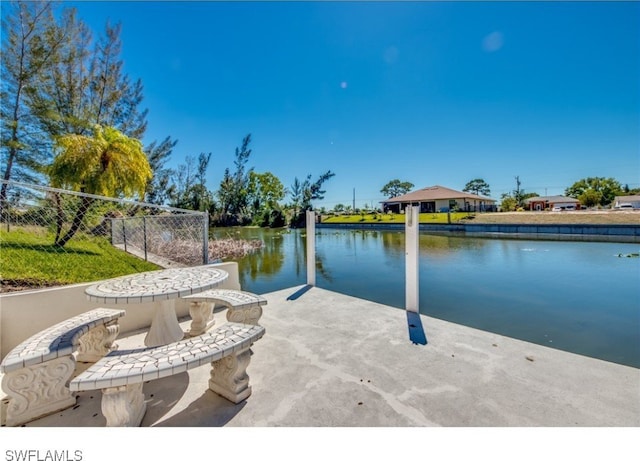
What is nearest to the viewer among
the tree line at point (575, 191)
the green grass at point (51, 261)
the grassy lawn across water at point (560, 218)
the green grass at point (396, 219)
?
the green grass at point (51, 261)

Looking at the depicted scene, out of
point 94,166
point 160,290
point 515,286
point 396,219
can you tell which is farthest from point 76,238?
point 396,219

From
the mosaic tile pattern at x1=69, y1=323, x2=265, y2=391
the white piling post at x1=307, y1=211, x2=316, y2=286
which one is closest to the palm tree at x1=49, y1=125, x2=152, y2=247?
the white piling post at x1=307, y1=211, x2=316, y2=286

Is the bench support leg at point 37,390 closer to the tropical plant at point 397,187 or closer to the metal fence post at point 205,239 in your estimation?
the metal fence post at point 205,239

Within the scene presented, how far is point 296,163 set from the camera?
29.4 meters

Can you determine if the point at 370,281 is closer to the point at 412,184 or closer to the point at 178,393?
the point at 178,393

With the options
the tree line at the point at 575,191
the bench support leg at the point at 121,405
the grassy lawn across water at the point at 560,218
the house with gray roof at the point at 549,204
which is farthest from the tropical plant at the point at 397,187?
the bench support leg at the point at 121,405

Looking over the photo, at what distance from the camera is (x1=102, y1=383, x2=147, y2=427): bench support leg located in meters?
1.39

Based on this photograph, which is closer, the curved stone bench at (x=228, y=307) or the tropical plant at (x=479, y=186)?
the curved stone bench at (x=228, y=307)

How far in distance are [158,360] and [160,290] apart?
0.65m

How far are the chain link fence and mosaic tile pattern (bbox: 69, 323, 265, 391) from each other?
2.01 metres

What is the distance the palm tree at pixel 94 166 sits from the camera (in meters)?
4.58

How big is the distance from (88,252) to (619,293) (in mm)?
10026

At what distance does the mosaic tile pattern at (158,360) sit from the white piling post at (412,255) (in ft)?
7.20

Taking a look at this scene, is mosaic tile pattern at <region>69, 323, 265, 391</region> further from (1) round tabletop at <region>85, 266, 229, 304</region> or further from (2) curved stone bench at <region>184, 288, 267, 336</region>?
(2) curved stone bench at <region>184, 288, 267, 336</region>
